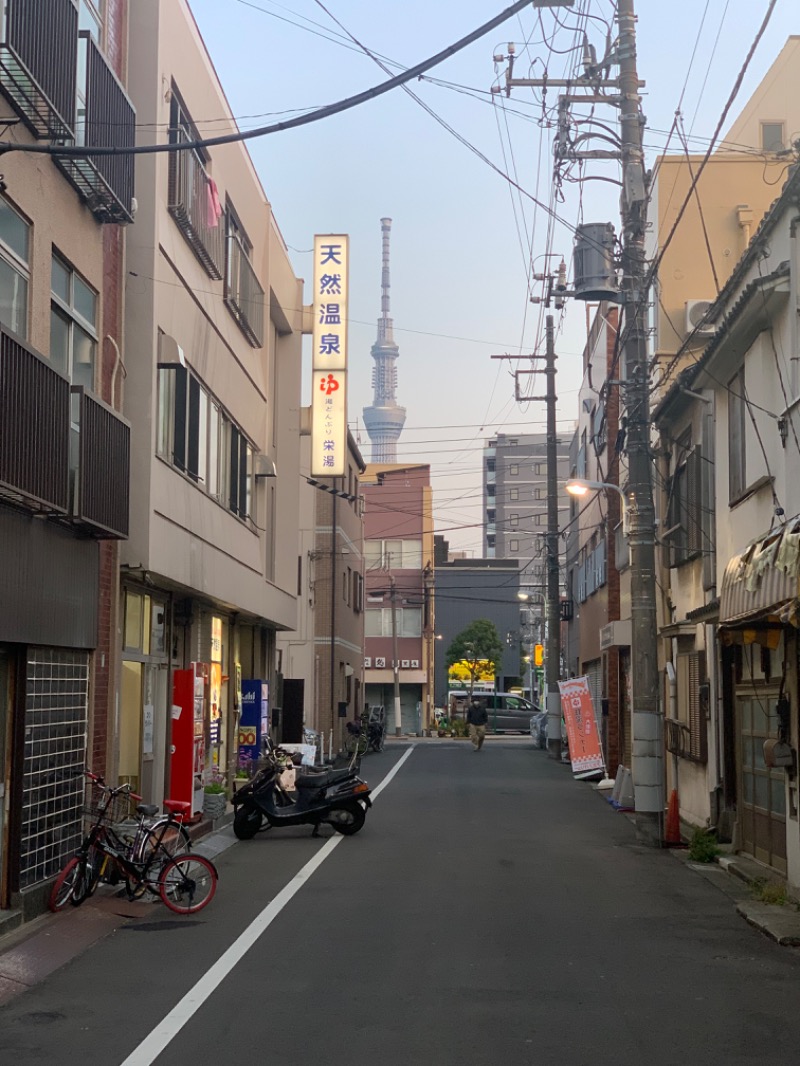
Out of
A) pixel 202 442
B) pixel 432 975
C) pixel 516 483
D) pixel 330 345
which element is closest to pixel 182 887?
pixel 432 975

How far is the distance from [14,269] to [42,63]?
176cm

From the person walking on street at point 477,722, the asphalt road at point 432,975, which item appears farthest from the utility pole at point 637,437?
the person walking on street at point 477,722

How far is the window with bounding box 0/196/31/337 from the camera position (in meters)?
10.6

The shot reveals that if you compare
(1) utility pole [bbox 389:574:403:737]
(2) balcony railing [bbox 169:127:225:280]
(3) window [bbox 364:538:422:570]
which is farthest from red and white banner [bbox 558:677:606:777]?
(3) window [bbox 364:538:422:570]

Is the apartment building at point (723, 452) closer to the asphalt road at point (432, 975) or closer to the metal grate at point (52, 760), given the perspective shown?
the asphalt road at point (432, 975)

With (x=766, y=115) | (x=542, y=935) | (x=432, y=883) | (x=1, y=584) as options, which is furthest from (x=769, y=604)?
(x=766, y=115)

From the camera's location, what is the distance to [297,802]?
1731cm

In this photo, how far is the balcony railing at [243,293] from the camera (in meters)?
20.8

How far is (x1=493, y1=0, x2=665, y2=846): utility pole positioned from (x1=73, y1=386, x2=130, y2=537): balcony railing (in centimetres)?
770

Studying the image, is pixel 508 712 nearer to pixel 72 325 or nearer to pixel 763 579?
pixel 72 325

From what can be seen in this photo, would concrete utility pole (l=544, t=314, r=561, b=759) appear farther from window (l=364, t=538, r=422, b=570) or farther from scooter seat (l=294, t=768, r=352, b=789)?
window (l=364, t=538, r=422, b=570)

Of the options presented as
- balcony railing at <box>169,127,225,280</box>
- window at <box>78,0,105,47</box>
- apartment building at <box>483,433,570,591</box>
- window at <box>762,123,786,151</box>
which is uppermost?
apartment building at <box>483,433,570,591</box>

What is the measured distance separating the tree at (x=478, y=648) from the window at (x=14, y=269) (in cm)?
6948

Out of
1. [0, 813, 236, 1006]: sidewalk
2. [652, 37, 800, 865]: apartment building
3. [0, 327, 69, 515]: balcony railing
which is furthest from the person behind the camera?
[652, 37, 800, 865]: apartment building
